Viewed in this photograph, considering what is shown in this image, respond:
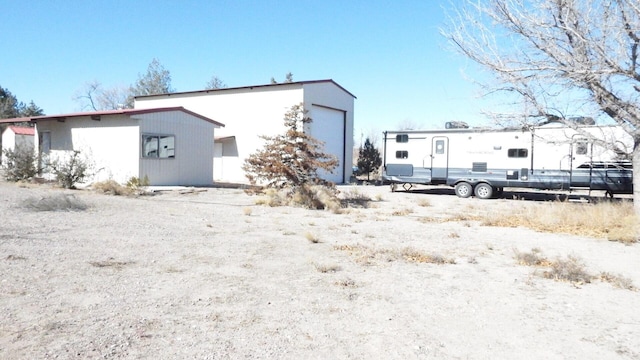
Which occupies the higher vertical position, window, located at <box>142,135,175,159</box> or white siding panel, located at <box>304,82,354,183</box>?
white siding panel, located at <box>304,82,354,183</box>

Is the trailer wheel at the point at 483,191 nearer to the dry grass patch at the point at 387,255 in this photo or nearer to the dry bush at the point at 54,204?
the dry grass patch at the point at 387,255

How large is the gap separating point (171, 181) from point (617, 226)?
16698 mm

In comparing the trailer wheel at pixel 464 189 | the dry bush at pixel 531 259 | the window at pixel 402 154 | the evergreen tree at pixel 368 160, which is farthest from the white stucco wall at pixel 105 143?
the evergreen tree at pixel 368 160

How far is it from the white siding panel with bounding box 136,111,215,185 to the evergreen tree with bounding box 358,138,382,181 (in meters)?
14.3

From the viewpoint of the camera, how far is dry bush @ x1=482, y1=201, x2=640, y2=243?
11208mm

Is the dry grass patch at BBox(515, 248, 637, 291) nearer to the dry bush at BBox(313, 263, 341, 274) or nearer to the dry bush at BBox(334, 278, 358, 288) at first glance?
the dry bush at BBox(334, 278, 358, 288)

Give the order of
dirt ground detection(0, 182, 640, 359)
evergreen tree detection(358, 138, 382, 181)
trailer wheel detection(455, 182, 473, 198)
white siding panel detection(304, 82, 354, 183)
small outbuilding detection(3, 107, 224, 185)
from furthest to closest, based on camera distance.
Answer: evergreen tree detection(358, 138, 382, 181) < white siding panel detection(304, 82, 354, 183) < trailer wheel detection(455, 182, 473, 198) < small outbuilding detection(3, 107, 224, 185) < dirt ground detection(0, 182, 640, 359)

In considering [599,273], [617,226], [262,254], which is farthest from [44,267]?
[617,226]

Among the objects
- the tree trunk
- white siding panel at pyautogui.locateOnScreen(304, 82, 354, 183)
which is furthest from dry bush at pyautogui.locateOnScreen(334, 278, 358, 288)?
white siding panel at pyautogui.locateOnScreen(304, 82, 354, 183)

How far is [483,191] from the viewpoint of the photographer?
68.2ft

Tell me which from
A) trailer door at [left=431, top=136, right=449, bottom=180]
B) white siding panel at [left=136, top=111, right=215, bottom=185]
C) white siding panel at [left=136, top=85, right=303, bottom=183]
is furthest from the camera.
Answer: white siding panel at [left=136, top=85, right=303, bottom=183]

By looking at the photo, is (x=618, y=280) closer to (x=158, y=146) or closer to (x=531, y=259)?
(x=531, y=259)

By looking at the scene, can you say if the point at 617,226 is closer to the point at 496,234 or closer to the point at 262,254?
the point at 496,234

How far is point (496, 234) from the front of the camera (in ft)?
37.4
